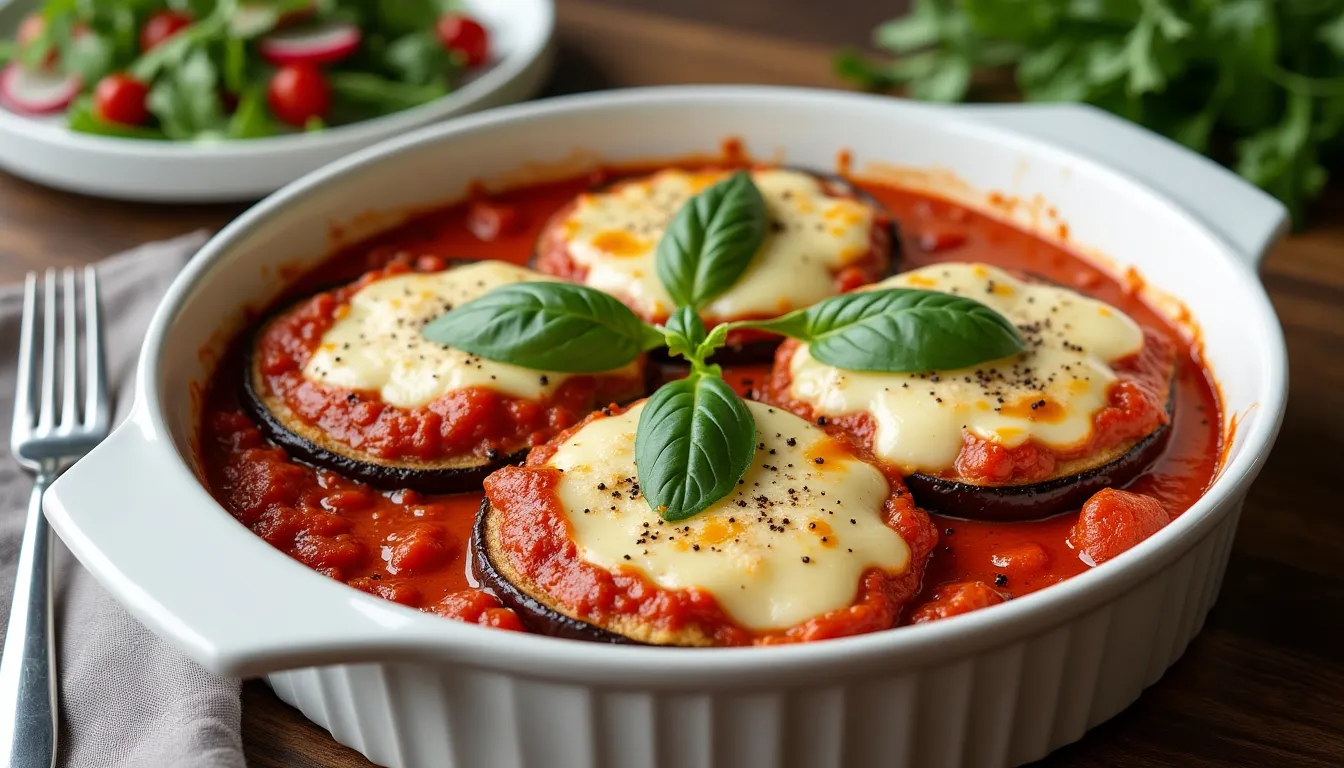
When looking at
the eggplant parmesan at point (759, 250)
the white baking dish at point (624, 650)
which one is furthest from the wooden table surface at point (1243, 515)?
the eggplant parmesan at point (759, 250)

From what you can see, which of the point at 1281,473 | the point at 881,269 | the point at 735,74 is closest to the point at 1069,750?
the point at 1281,473

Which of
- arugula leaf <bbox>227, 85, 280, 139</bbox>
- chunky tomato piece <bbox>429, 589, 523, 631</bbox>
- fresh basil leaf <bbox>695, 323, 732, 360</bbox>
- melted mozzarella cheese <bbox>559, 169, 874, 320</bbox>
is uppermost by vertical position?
fresh basil leaf <bbox>695, 323, 732, 360</bbox>

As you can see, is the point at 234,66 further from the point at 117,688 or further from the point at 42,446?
the point at 117,688

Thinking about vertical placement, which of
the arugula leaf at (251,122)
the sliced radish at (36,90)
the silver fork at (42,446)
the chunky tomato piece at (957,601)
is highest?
the chunky tomato piece at (957,601)

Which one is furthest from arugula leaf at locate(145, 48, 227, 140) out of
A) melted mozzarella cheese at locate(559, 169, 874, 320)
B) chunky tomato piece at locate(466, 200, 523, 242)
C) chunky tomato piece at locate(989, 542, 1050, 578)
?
chunky tomato piece at locate(989, 542, 1050, 578)

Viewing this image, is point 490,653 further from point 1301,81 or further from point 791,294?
point 1301,81

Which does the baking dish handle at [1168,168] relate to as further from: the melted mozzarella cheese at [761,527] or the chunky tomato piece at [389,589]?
the chunky tomato piece at [389,589]

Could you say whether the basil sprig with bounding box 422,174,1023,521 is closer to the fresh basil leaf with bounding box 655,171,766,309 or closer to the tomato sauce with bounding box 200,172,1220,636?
the fresh basil leaf with bounding box 655,171,766,309
